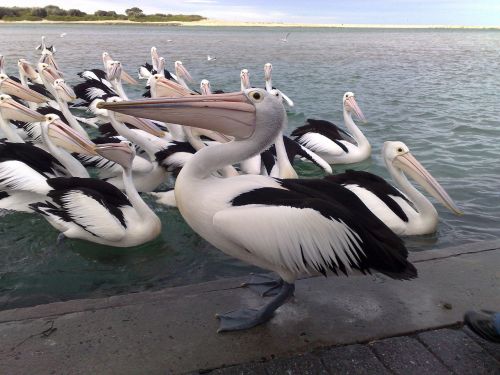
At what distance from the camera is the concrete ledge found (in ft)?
7.03

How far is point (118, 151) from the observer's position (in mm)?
3980

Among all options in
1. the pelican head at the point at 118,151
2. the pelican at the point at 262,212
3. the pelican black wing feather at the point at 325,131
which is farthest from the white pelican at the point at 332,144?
the pelican at the point at 262,212

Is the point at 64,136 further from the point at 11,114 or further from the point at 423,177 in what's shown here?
the point at 423,177

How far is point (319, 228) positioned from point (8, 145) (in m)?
3.36

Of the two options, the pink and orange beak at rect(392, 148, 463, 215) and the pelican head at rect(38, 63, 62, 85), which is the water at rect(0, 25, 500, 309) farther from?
the pelican head at rect(38, 63, 62, 85)

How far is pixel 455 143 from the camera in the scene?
7.55m

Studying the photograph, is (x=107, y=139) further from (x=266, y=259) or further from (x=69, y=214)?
(x=266, y=259)

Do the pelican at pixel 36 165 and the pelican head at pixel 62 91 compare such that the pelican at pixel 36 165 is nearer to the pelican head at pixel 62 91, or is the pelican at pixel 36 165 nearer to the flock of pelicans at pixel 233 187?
the flock of pelicans at pixel 233 187

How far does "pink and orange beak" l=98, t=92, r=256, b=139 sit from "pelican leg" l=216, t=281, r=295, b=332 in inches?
34.0

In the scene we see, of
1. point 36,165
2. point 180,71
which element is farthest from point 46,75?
point 36,165

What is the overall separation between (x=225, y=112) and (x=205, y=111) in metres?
0.10

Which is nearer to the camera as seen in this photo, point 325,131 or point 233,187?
point 233,187

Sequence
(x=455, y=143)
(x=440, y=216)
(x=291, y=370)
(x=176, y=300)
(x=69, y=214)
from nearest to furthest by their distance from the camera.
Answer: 1. (x=291, y=370)
2. (x=176, y=300)
3. (x=69, y=214)
4. (x=440, y=216)
5. (x=455, y=143)

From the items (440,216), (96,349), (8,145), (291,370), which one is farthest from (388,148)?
(8,145)
